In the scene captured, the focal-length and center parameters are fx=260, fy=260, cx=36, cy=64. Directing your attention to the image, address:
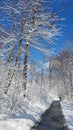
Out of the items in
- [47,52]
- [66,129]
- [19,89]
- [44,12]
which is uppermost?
[44,12]

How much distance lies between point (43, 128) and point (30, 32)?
37.7ft

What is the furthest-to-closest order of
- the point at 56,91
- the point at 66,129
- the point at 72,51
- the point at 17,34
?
the point at 56,91
the point at 72,51
the point at 17,34
the point at 66,129

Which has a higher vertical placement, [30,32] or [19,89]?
[30,32]

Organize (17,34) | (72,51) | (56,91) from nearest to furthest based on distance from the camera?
(17,34), (72,51), (56,91)

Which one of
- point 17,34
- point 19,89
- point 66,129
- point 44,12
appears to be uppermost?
point 44,12

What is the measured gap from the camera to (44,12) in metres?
25.6

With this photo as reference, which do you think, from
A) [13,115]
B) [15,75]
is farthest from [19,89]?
[13,115]

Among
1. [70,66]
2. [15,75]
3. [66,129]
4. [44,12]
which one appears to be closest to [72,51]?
[70,66]

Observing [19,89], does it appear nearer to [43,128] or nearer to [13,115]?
[13,115]

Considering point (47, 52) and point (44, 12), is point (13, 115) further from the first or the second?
point (44, 12)

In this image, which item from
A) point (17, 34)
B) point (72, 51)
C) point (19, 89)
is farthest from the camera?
point (72, 51)

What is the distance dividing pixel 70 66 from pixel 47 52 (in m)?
30.3

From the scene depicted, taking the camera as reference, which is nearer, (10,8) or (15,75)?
(15,75)

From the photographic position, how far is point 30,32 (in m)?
24.4
